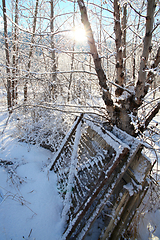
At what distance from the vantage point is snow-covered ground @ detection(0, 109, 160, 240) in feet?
5.69

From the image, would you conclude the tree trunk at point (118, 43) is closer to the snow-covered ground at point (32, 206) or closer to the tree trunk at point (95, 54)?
the tree trunk at point (95, 54)

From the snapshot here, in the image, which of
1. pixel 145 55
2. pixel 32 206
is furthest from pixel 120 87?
pixel 32 206

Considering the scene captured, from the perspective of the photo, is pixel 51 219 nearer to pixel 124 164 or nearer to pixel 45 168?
pixel 45 168

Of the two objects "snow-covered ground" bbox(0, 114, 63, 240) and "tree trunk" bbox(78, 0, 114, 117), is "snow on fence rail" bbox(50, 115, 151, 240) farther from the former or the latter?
"tree trunk" bbox(78, 0, 114, 117)

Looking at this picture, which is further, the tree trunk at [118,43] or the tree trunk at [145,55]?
the tree trunk at [118,43]

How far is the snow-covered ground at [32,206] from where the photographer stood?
1733 mm

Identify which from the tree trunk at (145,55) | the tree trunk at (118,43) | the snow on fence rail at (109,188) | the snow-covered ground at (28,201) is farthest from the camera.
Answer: the tree trunk at (118,43)

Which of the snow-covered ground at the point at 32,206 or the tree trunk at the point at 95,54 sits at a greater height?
the tree trunk at the point at 95,54

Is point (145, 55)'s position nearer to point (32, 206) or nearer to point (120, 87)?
point (120, 87)

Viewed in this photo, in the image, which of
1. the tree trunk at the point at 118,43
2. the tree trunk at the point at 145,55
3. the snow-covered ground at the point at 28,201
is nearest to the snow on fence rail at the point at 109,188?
the snow-covered ground at the point at 28,201

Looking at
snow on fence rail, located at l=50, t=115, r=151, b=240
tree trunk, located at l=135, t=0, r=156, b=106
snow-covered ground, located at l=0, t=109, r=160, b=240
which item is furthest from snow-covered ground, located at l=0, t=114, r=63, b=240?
tree trunk, located at l=135, t=0, r=156, b=106

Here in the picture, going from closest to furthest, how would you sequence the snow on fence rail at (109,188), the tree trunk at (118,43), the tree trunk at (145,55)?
1. the snow on fence rail at (109,188)
2. the tree trunk at (145,55)
3. the tree trunk at (118,43)

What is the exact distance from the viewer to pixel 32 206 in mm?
2023

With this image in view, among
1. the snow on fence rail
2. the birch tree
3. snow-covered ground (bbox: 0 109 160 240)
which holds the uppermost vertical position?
the birch tree
